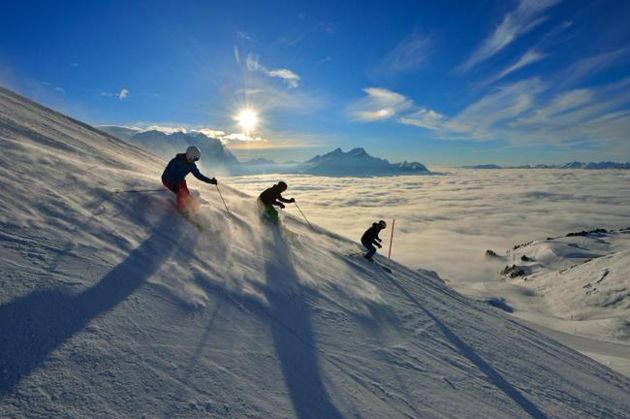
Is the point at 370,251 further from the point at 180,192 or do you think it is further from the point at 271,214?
the point at 180,192

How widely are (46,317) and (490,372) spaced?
7.16 m

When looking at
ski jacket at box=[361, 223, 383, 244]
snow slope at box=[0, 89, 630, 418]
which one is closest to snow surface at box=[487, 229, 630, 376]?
snow slope at box=[0, 89, 630, 418]

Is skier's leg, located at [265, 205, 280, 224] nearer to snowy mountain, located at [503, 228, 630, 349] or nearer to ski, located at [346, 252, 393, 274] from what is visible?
ski, located at [346, 252, 393, 274]

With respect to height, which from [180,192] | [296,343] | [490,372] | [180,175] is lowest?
[490,372]

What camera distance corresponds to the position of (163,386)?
11.2 feet

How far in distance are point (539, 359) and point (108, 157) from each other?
1333cm

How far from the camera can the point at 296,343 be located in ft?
16.6

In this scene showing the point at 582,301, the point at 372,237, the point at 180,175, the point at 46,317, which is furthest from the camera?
the point at 582,301

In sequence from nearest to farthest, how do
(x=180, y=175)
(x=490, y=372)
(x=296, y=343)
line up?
1. (x=296, y=343)
2. (x=490, y=372)
3. (x=180, y=175)

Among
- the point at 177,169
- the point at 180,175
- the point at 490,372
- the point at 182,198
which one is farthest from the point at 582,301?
the point at 177,169

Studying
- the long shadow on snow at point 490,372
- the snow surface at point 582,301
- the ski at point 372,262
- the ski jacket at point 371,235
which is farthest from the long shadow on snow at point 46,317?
the snow surface at point 582,301

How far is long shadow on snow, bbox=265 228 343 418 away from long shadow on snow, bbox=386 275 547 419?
356cm

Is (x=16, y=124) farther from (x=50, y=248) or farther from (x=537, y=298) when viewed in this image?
(x=537, y=298)

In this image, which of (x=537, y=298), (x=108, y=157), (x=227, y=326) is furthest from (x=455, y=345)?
(x=537, y=298)
